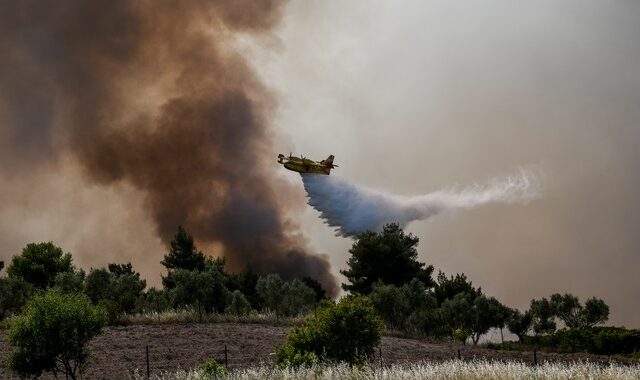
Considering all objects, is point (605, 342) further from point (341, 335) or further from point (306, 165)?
point (341, 335)

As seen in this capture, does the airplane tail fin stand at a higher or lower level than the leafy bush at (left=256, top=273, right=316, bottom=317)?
higher

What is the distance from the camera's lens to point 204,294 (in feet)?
183

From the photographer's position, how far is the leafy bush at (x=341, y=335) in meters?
30.4

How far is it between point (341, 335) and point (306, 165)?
39.0m

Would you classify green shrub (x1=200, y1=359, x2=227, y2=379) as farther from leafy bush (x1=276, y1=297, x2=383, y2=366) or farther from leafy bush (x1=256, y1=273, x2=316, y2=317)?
leafy bush (x1=256, y1=273, x2=316, y2=317)

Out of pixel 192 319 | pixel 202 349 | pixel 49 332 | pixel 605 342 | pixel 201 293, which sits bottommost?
pixel 605 342

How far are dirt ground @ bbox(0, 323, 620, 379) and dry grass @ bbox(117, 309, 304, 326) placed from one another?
1.69 meters

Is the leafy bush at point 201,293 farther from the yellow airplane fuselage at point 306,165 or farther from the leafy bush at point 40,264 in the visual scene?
the leafy bush at point 40,264

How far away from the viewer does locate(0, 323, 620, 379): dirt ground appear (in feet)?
123

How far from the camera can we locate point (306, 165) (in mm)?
68500

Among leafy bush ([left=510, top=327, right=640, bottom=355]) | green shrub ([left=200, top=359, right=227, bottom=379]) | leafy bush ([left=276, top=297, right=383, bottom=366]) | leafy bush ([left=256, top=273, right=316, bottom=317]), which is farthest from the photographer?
leafy bush ([left=510, top=327, right=640, bottom=355])

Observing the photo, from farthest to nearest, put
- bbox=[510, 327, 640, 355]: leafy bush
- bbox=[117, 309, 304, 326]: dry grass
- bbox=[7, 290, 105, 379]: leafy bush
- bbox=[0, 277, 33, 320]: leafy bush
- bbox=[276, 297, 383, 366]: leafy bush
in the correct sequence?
bbox=[510, 327, 640, 355]: leafy bush < bbox=[0, 277, 33, 320]: leafy bush < bbox=[117, 309, 304, 326]: dry grass < bbox=[7, 290, 105, 379]: leafy bush < bbox=[276, 297, 383, 366]: leafy bush

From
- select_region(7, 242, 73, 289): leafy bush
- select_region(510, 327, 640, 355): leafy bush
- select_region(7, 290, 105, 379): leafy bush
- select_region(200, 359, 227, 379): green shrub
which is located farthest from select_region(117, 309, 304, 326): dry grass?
select_region(7, 242, 73, 289): leafy bush

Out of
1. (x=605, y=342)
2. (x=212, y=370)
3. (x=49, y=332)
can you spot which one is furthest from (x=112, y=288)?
(x=605, y=342)
